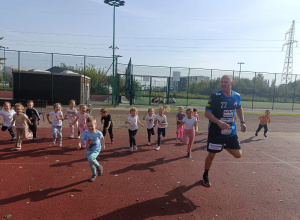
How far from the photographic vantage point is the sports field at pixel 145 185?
3.66 meters

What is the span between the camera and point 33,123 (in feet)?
25.8

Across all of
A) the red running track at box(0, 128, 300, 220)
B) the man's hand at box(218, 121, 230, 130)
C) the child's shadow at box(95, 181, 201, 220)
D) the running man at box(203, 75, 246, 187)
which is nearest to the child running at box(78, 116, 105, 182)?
the red running track at box(0, 128, 300, 220)

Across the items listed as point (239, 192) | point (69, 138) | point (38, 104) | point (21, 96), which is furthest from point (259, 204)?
point (21, 96)

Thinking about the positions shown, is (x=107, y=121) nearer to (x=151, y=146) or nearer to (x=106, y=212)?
(x=151, y=146)

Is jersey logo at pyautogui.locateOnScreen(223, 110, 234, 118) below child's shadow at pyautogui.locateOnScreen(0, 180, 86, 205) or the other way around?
the other way around

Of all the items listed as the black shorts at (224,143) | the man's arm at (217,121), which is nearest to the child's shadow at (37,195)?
the black shorts at (224,143)

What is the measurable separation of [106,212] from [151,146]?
4.49 metres

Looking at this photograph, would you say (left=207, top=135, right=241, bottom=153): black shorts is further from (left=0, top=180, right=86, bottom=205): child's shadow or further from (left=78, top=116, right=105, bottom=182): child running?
(left=0, top=180, right=86, bottom=205): child's shadow

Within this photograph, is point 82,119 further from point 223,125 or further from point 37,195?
point 223,125

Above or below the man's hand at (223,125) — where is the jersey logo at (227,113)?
above

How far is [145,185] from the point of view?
4.65 m

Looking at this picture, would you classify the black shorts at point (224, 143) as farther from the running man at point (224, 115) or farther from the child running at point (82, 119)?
the child running at point (82, 119)

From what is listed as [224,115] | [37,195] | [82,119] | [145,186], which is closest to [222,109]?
[224,115]

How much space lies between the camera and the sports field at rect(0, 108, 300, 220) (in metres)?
3.66
